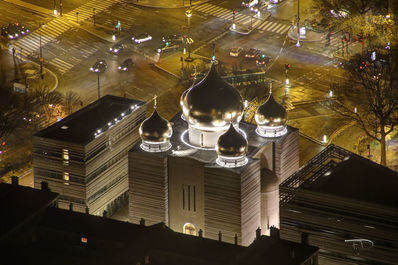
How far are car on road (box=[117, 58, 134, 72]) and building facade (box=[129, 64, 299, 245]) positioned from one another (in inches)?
1946

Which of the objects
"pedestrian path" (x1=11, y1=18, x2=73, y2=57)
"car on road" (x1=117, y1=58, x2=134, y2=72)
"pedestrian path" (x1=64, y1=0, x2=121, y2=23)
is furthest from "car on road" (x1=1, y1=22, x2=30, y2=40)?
"car on road" (x1=117, y1=58, x2=134, y2=72)

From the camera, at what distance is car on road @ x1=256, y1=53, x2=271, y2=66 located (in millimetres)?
168962

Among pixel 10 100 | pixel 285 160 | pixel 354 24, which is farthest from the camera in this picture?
pixel 354 24

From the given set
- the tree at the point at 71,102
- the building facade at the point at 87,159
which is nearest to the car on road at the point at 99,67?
the tree at the point at 71,102

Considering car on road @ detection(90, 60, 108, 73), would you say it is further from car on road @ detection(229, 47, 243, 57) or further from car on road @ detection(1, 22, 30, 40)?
car on road @ detection(229, 47, 243, 57)

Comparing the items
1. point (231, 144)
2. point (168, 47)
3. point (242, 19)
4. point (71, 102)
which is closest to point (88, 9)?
→ point (168, 47)

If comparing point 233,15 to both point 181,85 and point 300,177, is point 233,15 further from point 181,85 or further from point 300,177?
point 300,177

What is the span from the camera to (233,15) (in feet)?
615

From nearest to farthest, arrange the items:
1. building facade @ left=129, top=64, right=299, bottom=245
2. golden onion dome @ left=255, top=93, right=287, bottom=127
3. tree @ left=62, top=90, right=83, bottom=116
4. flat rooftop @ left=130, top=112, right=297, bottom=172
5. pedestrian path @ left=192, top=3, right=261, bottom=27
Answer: building facade @ left=129, top=64, right=299, bottom=245 → flat rooftop @ left=130, top=112, right=297, bottom=172 → golden onion dome @ left=255, top=93, right=287, bottom=127 → tree @ left=62, top=90, right=83, bottom=116 → pedestrian path @ left=192, top=3, right=261, bottom=27

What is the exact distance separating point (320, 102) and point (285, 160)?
125ft

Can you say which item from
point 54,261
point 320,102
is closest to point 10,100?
point 320,102

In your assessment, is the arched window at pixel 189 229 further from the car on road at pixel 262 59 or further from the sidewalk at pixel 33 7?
the sidewalk at pixel 33 7

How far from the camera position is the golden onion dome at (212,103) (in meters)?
115

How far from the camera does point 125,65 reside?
554ft
